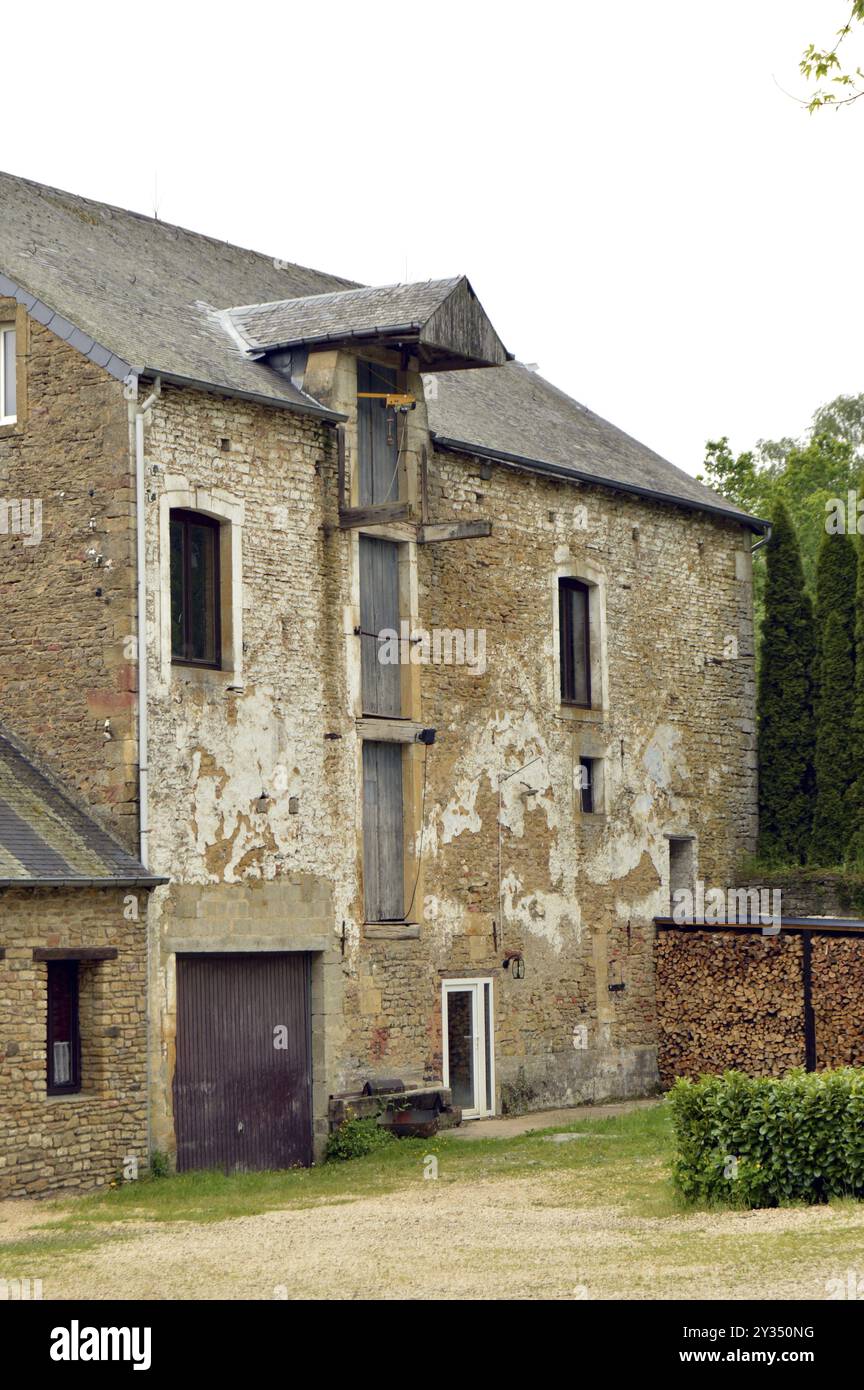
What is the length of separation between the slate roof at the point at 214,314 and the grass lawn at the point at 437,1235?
7028mm

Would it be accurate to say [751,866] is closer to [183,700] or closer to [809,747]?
[809,747]

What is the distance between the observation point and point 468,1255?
469 inches

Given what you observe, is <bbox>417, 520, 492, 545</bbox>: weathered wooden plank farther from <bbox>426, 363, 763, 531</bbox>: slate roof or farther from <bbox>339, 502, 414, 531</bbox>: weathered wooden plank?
<bbox>426, 363, 763, 531</bbox>: slate roof

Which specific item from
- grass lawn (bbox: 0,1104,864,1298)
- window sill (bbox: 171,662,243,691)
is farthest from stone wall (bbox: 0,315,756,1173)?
grass lawn (bbox: 0,1104,864,1298)

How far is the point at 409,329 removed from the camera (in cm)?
1839

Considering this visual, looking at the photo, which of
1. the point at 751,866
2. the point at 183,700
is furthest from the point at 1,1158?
the point at 751,866

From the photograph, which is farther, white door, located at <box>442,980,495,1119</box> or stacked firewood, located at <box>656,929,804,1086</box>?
stacked firewood, located at <box>656,929,804,1086</box>

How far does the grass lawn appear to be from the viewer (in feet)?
35.2

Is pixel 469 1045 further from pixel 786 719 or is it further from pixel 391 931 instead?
pixel 786 719

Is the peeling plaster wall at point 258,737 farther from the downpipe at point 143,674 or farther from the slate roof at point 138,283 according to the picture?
the slate roof at point 138,283

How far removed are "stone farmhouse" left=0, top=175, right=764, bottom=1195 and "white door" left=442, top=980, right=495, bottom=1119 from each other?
0.11 feet

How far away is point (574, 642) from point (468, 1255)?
11195mm

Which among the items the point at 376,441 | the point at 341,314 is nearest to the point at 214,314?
the point at 341,314

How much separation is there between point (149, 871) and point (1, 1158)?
8.85ft
